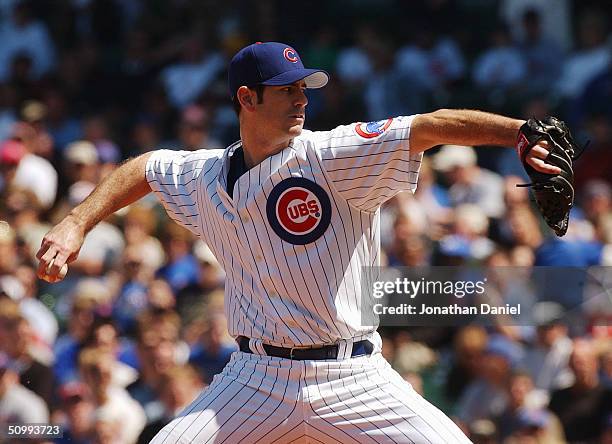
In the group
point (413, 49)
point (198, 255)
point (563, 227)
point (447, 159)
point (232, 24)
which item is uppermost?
point (232, 24)

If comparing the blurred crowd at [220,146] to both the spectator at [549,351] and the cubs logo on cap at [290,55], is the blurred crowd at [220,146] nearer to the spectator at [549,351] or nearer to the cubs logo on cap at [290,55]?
the spectator at [549,351]

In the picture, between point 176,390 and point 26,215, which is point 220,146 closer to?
point 26,215

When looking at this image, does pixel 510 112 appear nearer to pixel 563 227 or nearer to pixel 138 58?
pixel 138 58

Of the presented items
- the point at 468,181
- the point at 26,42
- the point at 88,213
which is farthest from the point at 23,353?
the point at 26,42

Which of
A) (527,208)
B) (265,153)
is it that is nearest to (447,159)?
(527,208)

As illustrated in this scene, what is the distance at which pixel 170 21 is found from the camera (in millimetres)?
11977

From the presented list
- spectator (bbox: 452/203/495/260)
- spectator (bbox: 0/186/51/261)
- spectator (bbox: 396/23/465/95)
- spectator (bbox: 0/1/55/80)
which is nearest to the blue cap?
spectator (bbox: 452/203/495/260)

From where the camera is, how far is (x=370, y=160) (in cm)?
417

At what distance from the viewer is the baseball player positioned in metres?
4.16

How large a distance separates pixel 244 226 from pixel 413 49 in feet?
21.1

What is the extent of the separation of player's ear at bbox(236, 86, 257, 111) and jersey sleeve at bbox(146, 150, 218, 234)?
242 mm

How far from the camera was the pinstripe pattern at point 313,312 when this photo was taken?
4160mm

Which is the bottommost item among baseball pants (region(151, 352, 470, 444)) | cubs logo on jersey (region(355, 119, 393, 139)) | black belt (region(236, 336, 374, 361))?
baseball pants (region(151, 352, 470, 444))

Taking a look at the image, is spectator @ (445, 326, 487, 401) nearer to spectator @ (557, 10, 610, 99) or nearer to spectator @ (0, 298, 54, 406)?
spectator @ (0, 298, 54, 406)
